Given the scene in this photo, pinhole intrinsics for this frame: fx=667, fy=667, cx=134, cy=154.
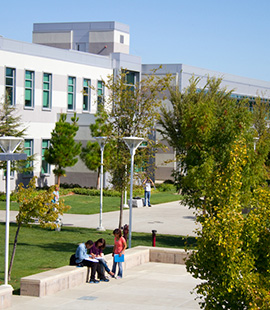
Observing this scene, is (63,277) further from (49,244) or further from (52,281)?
(49,244)

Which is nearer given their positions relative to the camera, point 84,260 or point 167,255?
point 84,260

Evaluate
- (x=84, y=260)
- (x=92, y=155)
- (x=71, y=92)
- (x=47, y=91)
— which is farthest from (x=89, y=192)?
(x=84, y=260)

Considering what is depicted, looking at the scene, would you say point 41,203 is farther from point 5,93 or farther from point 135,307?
point 5,93

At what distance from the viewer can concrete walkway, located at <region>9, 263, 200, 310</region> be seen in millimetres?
14441

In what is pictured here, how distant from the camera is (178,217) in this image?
33344mm

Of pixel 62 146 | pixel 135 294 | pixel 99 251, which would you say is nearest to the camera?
pixel 135 294

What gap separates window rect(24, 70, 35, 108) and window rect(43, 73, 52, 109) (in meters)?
1.47

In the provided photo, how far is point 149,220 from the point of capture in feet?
104

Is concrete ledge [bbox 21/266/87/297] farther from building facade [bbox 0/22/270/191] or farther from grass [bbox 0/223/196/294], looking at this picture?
building facade [bbox 0/22/270/191]

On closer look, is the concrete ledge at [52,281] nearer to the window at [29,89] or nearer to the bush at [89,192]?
the bush at [89,192]

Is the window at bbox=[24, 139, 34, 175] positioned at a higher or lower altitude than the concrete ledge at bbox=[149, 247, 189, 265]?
higher

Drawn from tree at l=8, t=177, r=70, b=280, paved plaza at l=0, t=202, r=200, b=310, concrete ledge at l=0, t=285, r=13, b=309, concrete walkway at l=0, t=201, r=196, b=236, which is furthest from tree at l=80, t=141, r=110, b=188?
concrete ledge at l=0, t=285, r=13, b=309

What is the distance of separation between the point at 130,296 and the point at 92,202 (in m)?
22.9

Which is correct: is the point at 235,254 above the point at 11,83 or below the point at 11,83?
below
